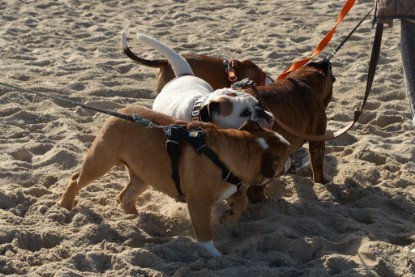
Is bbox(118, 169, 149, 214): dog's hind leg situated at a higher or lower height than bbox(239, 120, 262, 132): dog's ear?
lower

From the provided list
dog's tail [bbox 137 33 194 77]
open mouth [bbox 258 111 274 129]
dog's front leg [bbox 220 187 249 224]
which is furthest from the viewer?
dog's tail [bbox 137 33 194 77]

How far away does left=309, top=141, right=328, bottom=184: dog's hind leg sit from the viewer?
582 cm

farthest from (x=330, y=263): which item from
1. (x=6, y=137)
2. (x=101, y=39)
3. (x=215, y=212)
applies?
(x=101, y=39)

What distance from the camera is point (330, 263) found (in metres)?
4.38

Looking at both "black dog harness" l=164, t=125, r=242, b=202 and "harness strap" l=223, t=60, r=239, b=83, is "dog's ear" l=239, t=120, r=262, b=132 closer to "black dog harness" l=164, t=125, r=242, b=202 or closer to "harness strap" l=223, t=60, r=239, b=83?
"black dog harness" l=164, t=125, r=242, b=202

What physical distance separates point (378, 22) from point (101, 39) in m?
5.62

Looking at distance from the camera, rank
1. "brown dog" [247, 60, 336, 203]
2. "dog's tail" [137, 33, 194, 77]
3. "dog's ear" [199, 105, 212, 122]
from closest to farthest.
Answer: "dog's ear" [199, 105, 212, 122]
"brown dog" [247, 60, 336, 203]
"dog's tail" [137, 33, 194, 77]

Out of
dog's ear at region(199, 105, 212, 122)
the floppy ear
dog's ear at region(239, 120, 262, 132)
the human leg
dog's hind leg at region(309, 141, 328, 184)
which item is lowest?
dog's hind leg at region(309, 141, 328, 184)

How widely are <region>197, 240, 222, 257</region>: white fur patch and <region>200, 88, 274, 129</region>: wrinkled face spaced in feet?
2.95

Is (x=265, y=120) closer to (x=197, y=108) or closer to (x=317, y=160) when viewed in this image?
(x=197, y=108)

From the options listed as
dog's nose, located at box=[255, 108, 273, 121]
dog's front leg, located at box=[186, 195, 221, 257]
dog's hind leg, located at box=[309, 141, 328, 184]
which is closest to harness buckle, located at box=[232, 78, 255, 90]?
A: dog's nose, located at box=[255, 108, 273, 121]

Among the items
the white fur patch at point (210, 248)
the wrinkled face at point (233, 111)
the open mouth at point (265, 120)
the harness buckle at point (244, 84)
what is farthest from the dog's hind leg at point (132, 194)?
the harness buckle at point (244, 84)

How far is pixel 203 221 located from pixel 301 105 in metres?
1.55

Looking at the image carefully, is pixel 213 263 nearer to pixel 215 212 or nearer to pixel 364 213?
pixel 215 212
